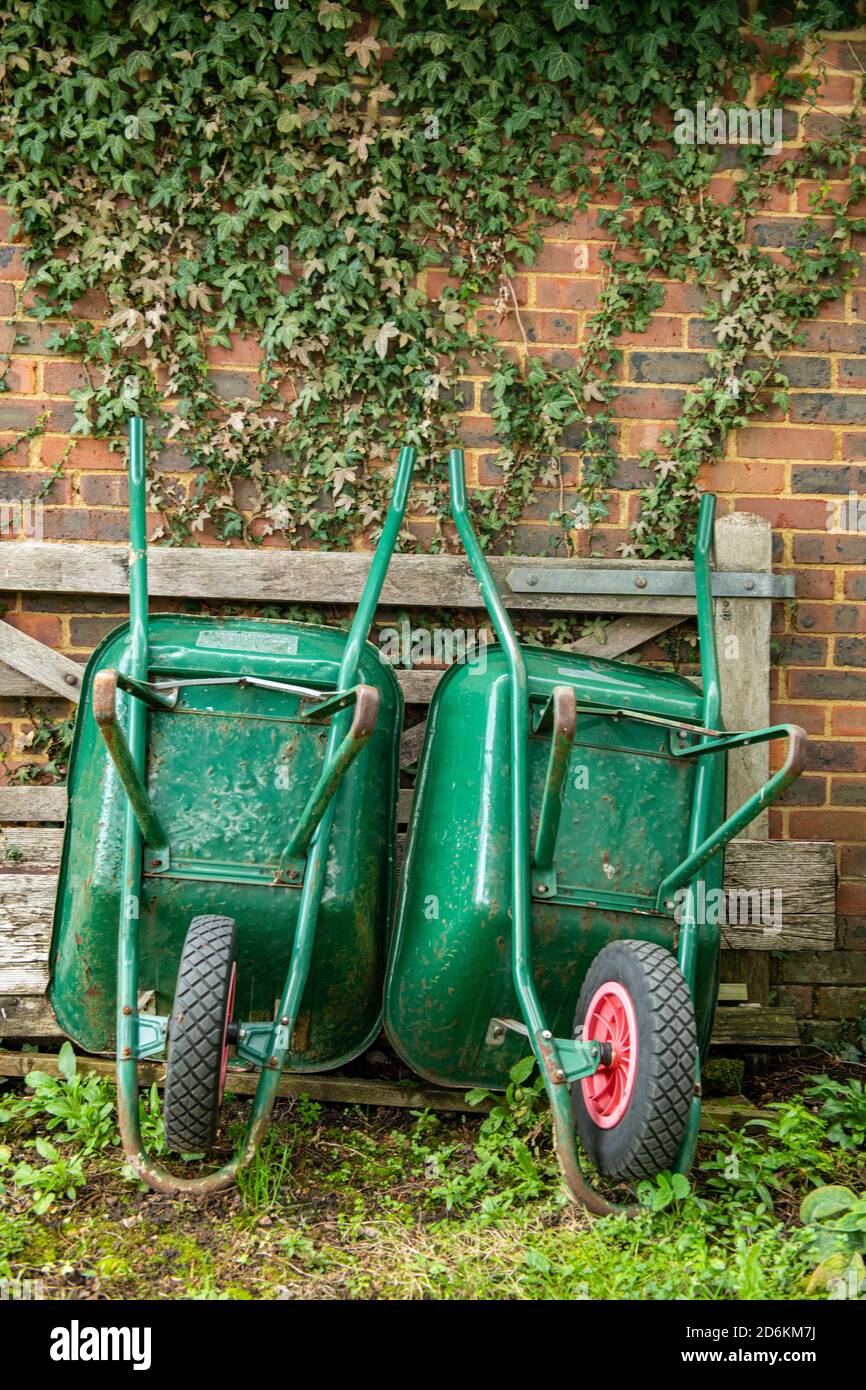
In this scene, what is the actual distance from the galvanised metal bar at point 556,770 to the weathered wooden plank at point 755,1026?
3.44 ft

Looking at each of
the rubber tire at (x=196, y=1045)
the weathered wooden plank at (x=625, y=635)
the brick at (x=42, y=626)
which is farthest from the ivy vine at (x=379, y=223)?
the rubber tire at (x=196, y=1045)

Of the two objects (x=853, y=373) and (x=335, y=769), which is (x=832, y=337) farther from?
(x=335, y=769)

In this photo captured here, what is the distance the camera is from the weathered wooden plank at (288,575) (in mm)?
3035

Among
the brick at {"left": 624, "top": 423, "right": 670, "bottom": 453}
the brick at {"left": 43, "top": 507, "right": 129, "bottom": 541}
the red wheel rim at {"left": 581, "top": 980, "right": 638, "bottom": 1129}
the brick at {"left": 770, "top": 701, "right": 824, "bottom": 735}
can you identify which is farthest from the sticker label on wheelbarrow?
the brick at {"left": 770, "top": 701, "right": 824, "bottom": 735}

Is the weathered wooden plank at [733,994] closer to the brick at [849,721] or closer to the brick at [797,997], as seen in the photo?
the brick at [797,997]

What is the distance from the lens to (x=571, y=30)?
10.1ft

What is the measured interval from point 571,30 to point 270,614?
6.11 ft

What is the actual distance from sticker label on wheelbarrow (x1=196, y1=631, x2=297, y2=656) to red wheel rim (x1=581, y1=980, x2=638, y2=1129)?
1.02 metres

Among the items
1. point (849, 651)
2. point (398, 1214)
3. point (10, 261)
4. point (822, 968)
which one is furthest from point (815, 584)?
point (10, 261)

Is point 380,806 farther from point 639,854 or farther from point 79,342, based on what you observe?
point 79,342

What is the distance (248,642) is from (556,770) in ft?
2.76

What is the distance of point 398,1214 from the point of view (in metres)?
2.25

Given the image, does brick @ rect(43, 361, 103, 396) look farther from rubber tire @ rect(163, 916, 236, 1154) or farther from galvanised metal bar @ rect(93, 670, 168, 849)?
rubber tire @ rect(163, 916, 236, 1154)

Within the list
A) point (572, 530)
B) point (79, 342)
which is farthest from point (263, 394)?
point (572, 530)
